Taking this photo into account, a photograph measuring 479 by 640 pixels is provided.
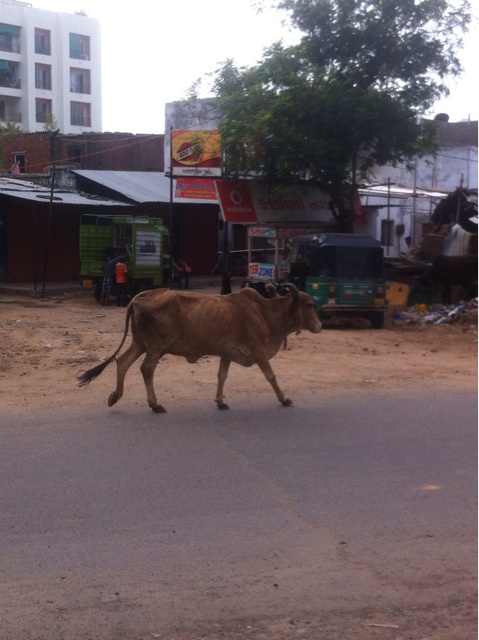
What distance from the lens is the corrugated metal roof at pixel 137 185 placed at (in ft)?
83.3

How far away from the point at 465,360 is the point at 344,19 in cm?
961

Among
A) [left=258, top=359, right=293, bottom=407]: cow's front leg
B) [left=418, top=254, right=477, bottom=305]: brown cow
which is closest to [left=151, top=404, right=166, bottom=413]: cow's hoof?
[left=258, top=359, right=293, bottom=407]: cow's front leg

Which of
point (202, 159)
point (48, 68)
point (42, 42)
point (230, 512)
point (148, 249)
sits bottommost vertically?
point (230, 512)

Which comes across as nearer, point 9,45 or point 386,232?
point 386,232

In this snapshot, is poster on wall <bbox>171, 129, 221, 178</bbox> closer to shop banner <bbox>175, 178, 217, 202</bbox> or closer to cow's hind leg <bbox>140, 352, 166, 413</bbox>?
shop banner <bbox>175, 178, 217, 202</bbox>

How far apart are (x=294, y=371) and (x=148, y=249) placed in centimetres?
1015

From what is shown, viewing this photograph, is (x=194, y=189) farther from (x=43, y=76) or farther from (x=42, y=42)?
(x=43, y=76)

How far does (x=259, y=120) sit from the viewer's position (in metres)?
18.8

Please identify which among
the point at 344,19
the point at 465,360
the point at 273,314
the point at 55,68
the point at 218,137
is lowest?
the point at 465,360

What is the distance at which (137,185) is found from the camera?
2695 cm

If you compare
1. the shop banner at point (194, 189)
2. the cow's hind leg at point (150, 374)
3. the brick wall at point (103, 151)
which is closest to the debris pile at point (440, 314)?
the shop banner at point (194, 189)

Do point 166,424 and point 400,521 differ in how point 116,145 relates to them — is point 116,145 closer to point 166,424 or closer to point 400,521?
point 166,424

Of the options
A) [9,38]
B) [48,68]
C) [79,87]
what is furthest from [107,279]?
[79,87]

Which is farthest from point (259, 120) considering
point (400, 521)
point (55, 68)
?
point (55, 68)
